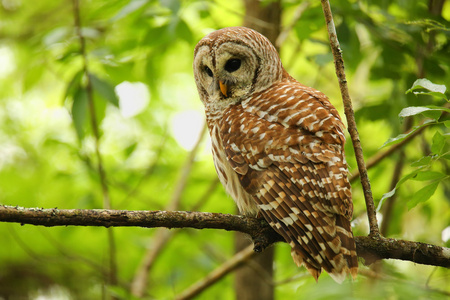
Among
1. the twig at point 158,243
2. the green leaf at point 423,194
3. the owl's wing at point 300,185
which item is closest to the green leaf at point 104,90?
the owl's wing at point 300,185

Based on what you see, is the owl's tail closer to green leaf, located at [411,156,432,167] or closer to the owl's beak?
green leaf, located at [411,156,432,167]

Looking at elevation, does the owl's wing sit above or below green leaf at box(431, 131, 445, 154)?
below

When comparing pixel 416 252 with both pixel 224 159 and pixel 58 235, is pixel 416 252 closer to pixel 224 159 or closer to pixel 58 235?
pixel 224 159

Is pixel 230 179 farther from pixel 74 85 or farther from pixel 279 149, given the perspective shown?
pixel 74 85

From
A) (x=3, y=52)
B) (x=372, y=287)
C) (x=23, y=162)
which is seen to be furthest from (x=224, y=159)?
(x=3, y=52)

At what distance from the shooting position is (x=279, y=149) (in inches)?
105

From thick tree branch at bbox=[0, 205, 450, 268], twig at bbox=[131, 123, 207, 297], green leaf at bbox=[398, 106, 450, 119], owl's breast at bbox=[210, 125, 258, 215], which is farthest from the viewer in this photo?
twig at bbox=[131, 123, 207, 297]

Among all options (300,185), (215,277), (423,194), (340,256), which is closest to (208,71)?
(300,185)

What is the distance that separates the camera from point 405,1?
3.14 meters

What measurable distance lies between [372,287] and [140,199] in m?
3.15

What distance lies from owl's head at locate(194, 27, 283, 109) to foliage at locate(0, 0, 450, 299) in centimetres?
30

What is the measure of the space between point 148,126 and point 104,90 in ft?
6.86

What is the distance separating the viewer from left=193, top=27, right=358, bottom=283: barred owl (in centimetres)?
242

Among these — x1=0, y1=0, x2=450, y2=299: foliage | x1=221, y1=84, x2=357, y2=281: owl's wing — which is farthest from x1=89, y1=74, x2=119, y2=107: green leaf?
x1=221, y1=84, x2=357, y2=281: owl's wing
